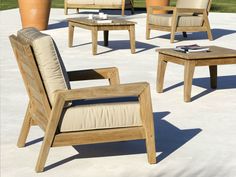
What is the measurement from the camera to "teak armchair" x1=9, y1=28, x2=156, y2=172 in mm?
3723

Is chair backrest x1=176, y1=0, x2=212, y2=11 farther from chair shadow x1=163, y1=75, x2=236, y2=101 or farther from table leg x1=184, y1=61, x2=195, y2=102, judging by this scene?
table leg x1=184, y1=61, x2=195, y2=102

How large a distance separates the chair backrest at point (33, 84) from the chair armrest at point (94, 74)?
0.42m

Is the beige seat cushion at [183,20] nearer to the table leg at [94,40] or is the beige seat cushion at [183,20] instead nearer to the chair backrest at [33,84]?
the table leg at [94,40]

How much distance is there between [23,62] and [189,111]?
188 cm

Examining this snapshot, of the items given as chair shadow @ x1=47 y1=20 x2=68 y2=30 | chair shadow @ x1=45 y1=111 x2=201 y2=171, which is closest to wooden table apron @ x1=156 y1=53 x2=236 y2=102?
chair shadow @ x1=45 y1=111 x2=201 y2=171

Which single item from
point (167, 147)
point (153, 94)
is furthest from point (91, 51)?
point (167, 147)

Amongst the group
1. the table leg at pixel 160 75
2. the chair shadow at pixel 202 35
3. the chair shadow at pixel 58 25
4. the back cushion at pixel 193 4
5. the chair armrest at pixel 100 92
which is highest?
the chair armrest at pixel 100 92

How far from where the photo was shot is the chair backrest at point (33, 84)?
3760 millimetres

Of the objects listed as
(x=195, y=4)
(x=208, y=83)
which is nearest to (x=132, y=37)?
(x=195, y=4)

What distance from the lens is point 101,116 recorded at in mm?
3826

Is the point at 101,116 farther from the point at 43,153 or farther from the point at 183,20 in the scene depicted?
the point at 183,20

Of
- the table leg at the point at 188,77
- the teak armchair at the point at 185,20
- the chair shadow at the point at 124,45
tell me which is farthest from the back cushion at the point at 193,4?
the table leg at the point at 188,77

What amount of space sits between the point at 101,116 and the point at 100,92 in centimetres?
16

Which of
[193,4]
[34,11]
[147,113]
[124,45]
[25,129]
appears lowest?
[124,45]
